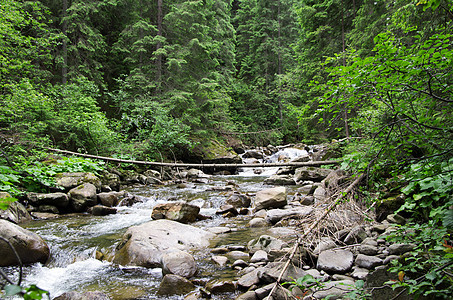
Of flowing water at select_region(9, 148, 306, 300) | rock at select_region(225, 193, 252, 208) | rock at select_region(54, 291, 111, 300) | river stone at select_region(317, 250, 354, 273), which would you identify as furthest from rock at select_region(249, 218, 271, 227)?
rock at select_region(54, 291, 111, 300)

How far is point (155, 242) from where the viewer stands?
5.16m

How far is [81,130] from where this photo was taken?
12.0 m

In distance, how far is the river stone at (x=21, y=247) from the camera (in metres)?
4.41

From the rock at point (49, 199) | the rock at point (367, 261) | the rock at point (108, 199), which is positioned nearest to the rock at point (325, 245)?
the rock at point (367, 261)

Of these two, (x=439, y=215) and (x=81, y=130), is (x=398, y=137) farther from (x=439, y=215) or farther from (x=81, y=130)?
(x=81, y=130)

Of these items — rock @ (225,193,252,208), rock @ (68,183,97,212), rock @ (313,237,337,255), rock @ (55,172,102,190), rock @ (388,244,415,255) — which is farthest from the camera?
rock @ (55,172,102,190)

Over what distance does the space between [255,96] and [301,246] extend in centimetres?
2698

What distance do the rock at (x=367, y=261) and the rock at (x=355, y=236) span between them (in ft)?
1.74

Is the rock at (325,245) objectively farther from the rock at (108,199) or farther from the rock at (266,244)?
the rock at (108,199)

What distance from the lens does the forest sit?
2.54 m

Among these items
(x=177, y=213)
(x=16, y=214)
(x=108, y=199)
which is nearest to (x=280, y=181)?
(x=177, y=213)

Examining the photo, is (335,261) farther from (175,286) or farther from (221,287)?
(175,286)

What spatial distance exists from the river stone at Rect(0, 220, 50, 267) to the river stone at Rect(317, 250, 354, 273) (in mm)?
4890

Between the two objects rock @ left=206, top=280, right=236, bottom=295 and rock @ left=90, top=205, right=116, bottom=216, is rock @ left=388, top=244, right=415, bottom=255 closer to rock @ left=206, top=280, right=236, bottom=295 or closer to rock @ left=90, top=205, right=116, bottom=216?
rock @ left=206, top=280, right=236, bottom=295
